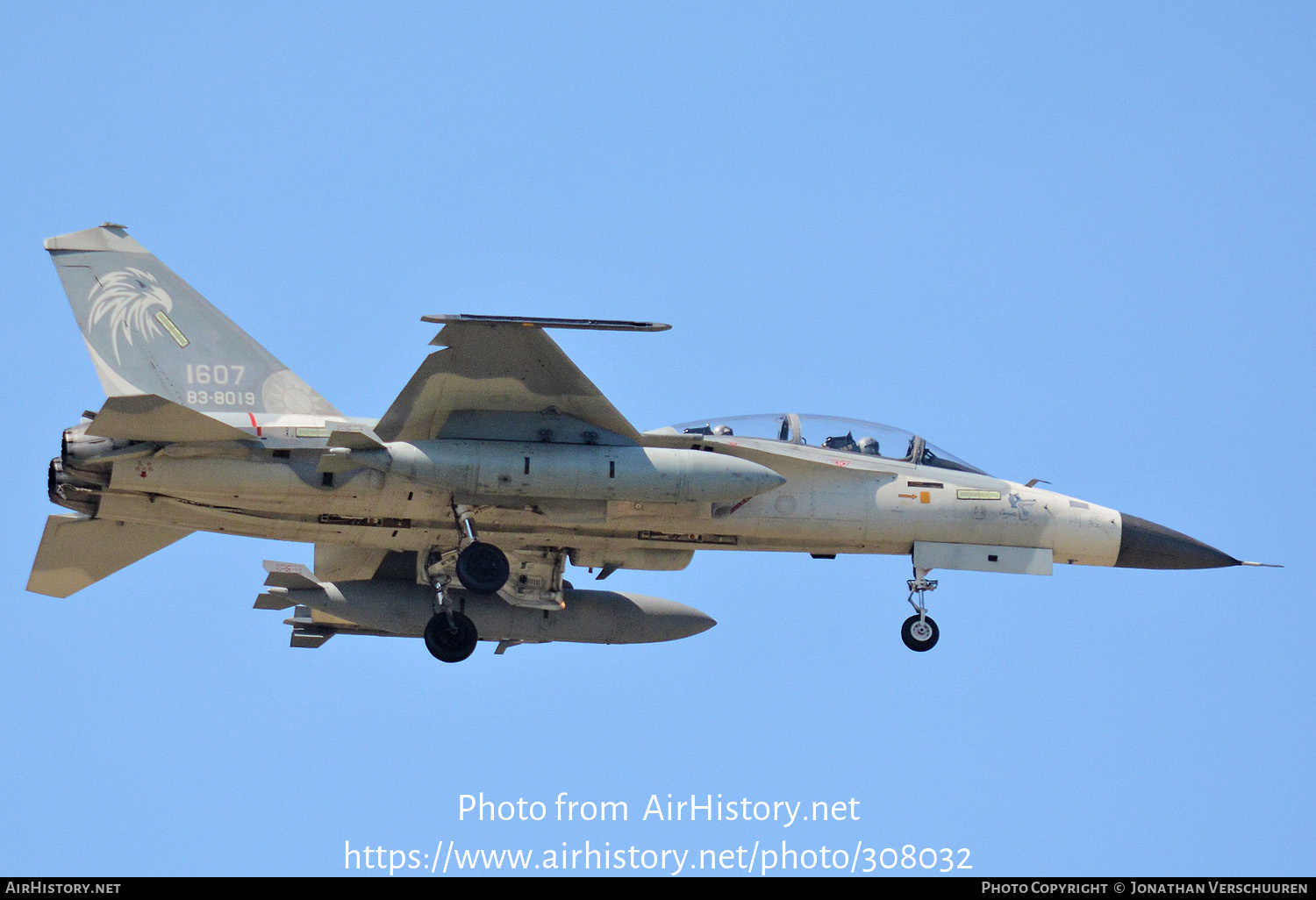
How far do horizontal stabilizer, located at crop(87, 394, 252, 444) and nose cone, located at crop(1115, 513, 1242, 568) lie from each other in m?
10.1

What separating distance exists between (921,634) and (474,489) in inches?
220

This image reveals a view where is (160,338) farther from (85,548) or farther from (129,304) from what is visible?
(85,548)

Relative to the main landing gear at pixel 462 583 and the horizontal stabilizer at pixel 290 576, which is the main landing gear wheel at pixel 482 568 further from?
the horizontal stabilizer at pixel 290 576

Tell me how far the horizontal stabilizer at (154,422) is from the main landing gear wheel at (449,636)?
3.45 metres


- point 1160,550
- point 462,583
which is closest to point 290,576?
point 462,583

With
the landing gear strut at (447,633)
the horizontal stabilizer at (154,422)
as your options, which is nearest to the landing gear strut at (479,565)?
the landing gear strut at (447,633)

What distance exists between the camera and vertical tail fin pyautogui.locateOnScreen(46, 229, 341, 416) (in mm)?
18266

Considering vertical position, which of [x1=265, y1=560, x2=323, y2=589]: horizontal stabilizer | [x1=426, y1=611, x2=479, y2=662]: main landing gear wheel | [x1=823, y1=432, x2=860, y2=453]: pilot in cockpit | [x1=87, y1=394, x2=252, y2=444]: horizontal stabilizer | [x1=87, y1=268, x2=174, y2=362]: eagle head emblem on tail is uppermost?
[x1=87, y1=268, x2=174, y2=362]: eagle head emblem on tail

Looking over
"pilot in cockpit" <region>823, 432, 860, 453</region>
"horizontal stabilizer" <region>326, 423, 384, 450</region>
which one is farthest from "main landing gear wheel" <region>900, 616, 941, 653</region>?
"horizontal stabilizer" <region>326, 423, 384, 450</region>

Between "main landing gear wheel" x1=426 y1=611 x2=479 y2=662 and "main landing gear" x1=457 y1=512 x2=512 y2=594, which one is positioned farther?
"main landing gear wheel" x1=426 y1=611 x2=479 y2=662

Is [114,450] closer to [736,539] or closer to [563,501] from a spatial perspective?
[563,501]

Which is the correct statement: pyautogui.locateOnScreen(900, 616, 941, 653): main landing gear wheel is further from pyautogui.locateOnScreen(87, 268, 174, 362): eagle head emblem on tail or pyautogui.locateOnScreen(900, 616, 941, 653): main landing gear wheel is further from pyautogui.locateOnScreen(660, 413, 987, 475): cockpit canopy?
pyautogui.locateOnScreen(87, 268, 174, 362): eagle head emblem on tail

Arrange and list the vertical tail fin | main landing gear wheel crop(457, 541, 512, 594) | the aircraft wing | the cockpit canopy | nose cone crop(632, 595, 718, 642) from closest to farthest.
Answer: the aircraft wing → main landing gear wheel crop(457, 541, 512, 594) → the vertical tail fin → the cockpit canopy → nose cone crop(632, 595, 718, 642)

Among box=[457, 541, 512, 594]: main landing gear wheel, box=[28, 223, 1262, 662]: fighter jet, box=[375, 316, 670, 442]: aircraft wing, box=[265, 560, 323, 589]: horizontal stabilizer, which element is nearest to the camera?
box=[375, 316, 670, 442]: aircraft wing
